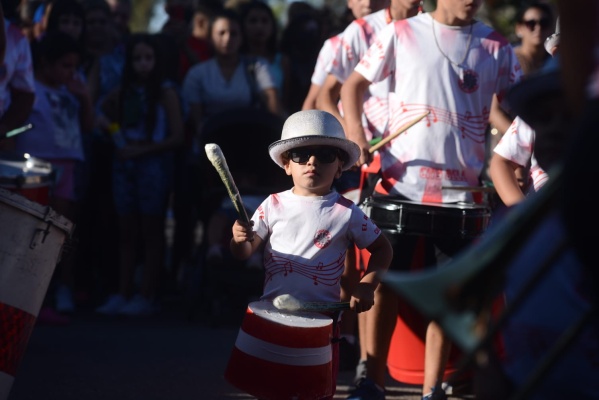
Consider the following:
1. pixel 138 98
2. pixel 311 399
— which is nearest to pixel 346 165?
pixel 311 399

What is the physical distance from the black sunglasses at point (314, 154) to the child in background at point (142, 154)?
361 cm

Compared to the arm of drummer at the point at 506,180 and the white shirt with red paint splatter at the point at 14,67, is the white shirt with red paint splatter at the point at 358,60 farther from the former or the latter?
the white shirt with red paint splatter at the point at 14,67

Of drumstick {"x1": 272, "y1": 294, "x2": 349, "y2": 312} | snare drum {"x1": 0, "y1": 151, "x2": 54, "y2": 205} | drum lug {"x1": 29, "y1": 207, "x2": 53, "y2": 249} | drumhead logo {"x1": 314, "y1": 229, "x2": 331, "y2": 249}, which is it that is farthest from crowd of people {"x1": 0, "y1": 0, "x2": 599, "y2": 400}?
drum lug {"x1": 29, "y1": 207, "x2": 53, "y2": 249}

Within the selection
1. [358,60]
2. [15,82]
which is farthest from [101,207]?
[358,60]

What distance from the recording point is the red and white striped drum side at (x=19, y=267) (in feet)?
15.4

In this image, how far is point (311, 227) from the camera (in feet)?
15.7

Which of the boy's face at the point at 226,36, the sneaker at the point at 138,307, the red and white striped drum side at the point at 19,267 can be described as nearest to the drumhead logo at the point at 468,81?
the red and white striped drum side at the point at 19,267

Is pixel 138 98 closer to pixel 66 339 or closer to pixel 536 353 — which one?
pixel 66 339

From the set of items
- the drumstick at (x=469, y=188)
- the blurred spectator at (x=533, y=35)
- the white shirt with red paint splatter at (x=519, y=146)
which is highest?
the blurred spectator at (x=533, y=35)

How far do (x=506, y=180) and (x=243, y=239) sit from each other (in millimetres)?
989

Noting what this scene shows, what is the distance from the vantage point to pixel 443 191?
5.55 metres

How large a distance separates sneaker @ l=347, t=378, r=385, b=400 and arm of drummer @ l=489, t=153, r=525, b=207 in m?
1.21

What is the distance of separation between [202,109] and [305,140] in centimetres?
395

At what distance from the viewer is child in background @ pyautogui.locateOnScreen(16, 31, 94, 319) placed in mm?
7832
